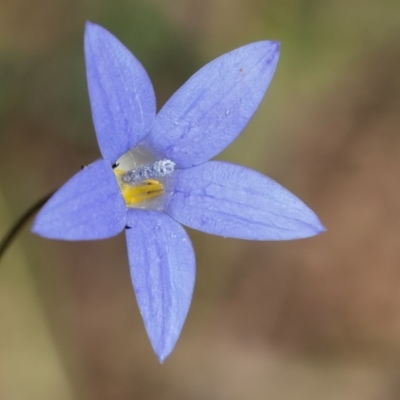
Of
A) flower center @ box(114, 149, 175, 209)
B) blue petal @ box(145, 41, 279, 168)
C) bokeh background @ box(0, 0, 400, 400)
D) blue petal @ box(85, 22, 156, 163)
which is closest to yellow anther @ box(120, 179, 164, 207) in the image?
flower center @ box(114, 149, 175, 209)

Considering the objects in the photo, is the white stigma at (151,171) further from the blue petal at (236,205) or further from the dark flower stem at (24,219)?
the dark flower stem at (24,219)

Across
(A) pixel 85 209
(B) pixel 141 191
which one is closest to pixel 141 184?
(B) pixel 141 191

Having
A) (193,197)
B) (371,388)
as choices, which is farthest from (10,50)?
(371,388)

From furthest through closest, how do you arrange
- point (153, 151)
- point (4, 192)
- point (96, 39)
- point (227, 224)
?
1. point (4, 192)
2. point (153, 151)
3. point (227, 224)
4. point (96, 39)

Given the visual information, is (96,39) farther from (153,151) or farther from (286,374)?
(286,374)

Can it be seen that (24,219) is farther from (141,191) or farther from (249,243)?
(249,243)

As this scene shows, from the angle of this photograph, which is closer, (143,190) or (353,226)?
(143,190)
